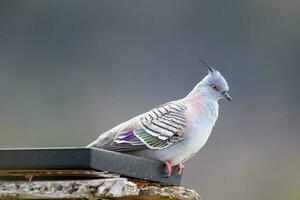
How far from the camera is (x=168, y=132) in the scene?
4094 millimetres

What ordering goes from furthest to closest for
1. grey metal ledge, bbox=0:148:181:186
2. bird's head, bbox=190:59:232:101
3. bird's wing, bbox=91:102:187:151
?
bird's head, bbox=190:59:232:101 → bird's wing, bbox=91:102:187:151 → grey metal ledge, bbox=0:148:181:186

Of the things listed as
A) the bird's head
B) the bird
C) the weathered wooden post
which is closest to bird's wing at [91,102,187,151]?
the bird

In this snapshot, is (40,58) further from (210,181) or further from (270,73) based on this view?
(210,181)

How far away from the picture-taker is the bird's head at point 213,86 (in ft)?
15.1

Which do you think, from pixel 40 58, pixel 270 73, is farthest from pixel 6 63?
pixel 270 73

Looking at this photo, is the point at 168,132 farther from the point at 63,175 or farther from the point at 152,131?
the point at 63,175

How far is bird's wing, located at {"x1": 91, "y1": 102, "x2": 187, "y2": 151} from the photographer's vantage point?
12.8 feet

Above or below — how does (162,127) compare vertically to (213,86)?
below

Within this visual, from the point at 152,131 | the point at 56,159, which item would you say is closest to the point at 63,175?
the point at 56,159

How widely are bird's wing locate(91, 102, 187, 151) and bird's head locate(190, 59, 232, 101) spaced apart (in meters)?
0.32

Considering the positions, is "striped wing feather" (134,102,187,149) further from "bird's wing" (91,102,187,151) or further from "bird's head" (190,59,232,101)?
"bird's head" (190,59,232,101)

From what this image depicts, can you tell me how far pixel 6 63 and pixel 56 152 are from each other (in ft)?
28.0

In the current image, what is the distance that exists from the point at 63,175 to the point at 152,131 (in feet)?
2.81

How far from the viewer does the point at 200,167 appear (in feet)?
31.6
